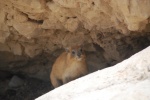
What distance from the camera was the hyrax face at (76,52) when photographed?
24.4ft

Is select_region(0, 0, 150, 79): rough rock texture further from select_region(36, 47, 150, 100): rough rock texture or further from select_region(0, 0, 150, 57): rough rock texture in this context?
select_region(36, 47, 150, 100): rough rock texture

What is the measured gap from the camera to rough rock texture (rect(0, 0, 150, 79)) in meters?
6.33

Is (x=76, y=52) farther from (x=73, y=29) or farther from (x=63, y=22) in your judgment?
(x=63, y=22)

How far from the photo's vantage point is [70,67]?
7.81m

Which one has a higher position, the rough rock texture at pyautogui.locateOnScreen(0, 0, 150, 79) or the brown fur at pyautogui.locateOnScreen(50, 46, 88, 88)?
the rough rock texture at pyautogui.locateOnScreen(0, 0, 150, 79)

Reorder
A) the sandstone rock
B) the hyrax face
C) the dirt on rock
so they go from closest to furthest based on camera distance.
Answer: the hyrax face, the dirt on rock, the sandstone rock

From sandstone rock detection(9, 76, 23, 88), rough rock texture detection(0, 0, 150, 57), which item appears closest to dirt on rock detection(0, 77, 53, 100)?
sandstone rock detection(9, 76, 23, 88)

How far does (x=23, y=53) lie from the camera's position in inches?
357

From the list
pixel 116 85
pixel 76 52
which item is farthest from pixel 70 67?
pixel 116 85

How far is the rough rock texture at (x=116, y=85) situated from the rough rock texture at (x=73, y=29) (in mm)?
1335

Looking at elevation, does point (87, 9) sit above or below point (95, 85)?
above

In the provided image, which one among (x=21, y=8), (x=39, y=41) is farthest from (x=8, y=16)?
(x=39, y=41)

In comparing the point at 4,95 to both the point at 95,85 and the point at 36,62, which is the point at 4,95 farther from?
the point at 95,85

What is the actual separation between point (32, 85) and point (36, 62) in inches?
27.7
